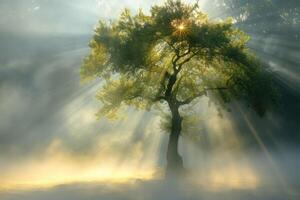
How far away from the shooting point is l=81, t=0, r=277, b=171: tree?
108ft

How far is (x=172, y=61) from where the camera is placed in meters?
35.0

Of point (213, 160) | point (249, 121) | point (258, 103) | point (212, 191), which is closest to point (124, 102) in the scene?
point (258, 103)

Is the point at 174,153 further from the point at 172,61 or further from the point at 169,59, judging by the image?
the point at 169,59

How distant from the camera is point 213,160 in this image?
187 feet

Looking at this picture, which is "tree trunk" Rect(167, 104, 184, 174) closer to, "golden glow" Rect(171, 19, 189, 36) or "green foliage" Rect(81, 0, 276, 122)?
"green foliage" Rect(81, 0, 276, 122)

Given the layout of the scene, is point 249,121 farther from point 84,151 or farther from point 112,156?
point 84,151

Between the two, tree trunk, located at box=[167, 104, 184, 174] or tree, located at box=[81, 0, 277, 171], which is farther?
tree trunk, located at box=[167, 104, 184, 174]

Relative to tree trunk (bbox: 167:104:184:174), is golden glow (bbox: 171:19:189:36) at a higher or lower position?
higher

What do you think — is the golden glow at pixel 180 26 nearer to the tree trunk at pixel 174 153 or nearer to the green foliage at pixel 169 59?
the green foliage at pixel 169 59

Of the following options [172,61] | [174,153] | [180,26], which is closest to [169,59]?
[172,61]

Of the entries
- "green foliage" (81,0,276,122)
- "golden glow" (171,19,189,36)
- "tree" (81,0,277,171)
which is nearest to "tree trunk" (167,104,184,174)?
"tree" (81,0,277,171)

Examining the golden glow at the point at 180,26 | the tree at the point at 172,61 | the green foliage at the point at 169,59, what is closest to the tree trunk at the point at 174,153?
the tree at the point at 172,61

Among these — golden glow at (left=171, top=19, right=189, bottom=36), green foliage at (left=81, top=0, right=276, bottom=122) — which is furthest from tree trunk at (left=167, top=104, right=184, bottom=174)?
golden glow at (left=171, top=19, right=189, bottom=36)

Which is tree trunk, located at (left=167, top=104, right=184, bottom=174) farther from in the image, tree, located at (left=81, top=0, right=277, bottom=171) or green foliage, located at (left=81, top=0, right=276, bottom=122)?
green foliage, located at (left=81, top=0, right=276, bottom=122)
